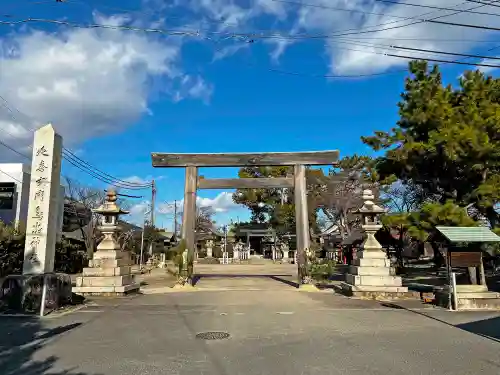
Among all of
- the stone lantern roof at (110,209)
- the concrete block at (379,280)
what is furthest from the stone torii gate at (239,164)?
the concrete block at (379,280)

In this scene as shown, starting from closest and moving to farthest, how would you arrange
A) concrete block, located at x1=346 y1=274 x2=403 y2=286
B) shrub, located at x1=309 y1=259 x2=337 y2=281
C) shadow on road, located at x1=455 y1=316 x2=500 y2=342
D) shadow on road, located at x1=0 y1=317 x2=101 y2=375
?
1. shadow on road, located at x1=0 y1=317 x2=101 y2=375
2. shadow on road, located at x1=455 y1=316 x2=500 y2=342
3. concrete block, located at x1=346 y1=274 x2=403 y2=286
4. shrub, located at x1=309 y1=259 x2=337 y2=281

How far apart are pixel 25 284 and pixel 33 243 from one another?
39.1 inches

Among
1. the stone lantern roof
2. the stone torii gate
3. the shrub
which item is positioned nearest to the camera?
the stone lantern roof

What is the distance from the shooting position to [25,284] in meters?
10.7

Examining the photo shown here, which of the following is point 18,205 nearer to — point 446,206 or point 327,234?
point 446,206

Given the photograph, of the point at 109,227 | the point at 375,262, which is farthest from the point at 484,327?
the point at 109,227

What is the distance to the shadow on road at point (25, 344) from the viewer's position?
600 cm

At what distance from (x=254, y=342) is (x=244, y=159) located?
12.8 m

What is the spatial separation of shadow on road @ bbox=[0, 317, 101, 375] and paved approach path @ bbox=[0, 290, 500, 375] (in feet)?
0.05

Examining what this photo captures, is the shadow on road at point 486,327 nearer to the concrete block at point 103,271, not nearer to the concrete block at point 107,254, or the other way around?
the concrete block at point 103,271

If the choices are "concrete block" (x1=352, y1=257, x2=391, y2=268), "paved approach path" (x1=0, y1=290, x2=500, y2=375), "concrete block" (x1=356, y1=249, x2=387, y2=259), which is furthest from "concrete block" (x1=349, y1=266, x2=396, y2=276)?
"paved approach path" (x1=0, y1=290, x2=500, y2=375)

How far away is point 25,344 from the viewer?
24.8 ft

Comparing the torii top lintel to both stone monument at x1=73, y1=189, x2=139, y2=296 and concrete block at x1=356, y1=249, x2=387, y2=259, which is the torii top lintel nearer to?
stone monument at x1=73, y1=189, x2=139, y2=296

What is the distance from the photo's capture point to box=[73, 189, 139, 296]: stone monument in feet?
49.1
